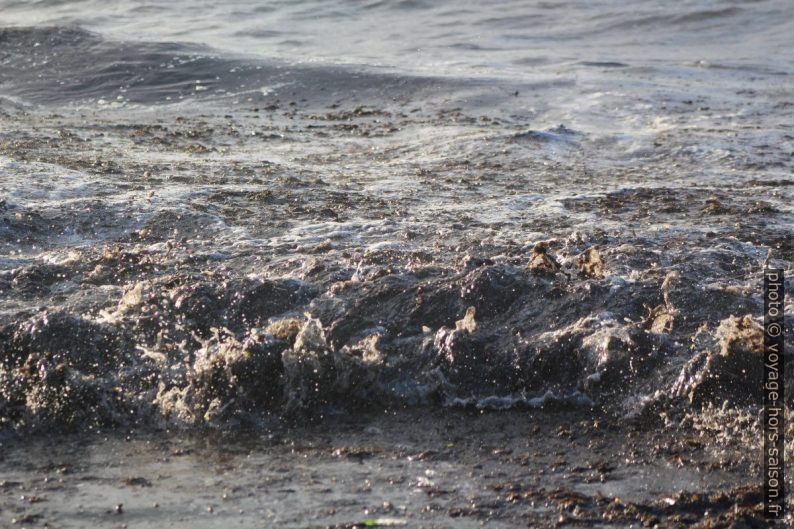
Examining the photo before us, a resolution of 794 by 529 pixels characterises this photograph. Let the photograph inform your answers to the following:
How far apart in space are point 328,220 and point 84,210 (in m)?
1.36

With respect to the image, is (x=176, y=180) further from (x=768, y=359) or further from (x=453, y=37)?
(x=453, y=37)

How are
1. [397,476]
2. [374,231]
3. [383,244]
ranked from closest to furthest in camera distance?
[397,476], [383,244], [374,231]

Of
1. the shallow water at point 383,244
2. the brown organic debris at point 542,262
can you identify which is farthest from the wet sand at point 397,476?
the brown organic debris at point 542,262

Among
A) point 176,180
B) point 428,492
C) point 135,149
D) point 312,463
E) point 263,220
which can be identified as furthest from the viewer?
point 135,149

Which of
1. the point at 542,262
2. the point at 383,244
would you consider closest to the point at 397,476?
the point at 542,262

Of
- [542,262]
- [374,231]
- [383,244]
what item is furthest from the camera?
[374,231]

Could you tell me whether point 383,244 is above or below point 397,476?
above

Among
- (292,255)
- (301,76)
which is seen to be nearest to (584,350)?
(292,255)

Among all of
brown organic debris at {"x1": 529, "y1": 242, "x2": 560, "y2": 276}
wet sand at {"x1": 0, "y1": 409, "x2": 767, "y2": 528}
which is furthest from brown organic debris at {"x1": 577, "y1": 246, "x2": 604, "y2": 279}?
wet sand at {"x1": 0, "y1": 409, "x2": 767, "y2": 528}

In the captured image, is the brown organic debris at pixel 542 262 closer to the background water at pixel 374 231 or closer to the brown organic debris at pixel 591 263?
the background water at pixel 374 231

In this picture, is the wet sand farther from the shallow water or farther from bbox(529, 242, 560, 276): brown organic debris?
bbox(529, 242, 560, 276): brown organic debris

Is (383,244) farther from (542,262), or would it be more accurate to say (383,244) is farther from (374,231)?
(542,262)

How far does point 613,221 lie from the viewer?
18.9 feet

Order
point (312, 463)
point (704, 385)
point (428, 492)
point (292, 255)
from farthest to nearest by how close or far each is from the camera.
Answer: point (292, 255), point (704, 385), point (312, 463), point (428, 492)
